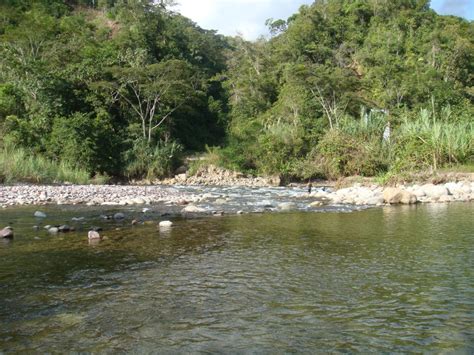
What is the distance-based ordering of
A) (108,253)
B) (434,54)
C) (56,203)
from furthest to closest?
(434,54)
(56,203)
(108,253)

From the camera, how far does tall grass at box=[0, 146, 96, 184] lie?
19719 mm

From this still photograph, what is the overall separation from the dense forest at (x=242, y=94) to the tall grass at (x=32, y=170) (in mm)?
99

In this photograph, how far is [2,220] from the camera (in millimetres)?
11477

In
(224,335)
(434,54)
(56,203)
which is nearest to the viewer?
(224,335)

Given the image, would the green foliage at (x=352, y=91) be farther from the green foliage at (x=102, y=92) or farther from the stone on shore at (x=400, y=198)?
the stone on shore at (x=400, y=198)

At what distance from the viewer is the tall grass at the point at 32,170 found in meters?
19.7

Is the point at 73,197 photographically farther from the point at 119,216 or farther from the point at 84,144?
the point at 84,144

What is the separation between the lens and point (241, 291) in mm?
5496

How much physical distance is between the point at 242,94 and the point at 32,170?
24058 millimetres

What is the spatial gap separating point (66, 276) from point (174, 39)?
39501 mm

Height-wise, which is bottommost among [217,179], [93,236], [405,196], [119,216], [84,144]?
[93,236]

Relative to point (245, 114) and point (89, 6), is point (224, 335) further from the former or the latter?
point (89, 6)

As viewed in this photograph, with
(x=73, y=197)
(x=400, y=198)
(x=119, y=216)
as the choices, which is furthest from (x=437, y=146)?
(x=73, y=197)

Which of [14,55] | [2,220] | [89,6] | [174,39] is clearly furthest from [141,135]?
[89,6]
